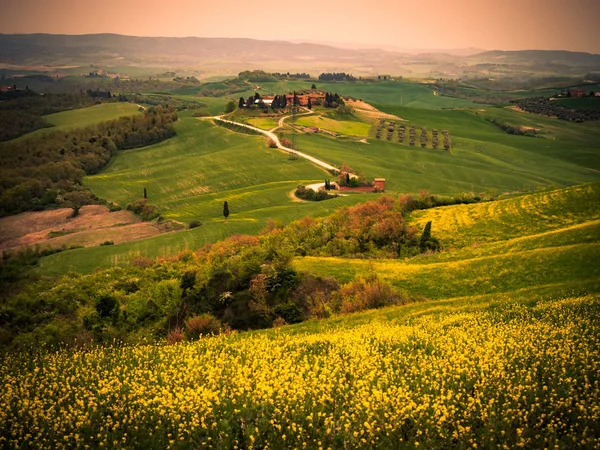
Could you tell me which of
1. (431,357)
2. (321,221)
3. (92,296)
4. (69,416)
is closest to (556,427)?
(431,357)

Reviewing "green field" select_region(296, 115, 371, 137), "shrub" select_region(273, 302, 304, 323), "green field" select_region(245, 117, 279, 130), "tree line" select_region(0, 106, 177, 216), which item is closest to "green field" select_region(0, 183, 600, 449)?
"shrub" select_region(273, 302, 304, 323)

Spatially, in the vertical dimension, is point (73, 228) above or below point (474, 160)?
below

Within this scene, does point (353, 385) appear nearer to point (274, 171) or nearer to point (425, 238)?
point (425, 238)

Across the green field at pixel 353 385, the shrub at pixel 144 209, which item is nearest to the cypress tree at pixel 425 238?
the green field at pixel 353 385

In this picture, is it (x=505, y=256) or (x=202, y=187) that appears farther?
(x=202, y=187)

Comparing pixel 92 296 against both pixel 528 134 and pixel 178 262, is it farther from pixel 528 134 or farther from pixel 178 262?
pixel 528 134

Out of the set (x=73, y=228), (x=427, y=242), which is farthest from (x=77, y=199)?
(x=427, y=242)
